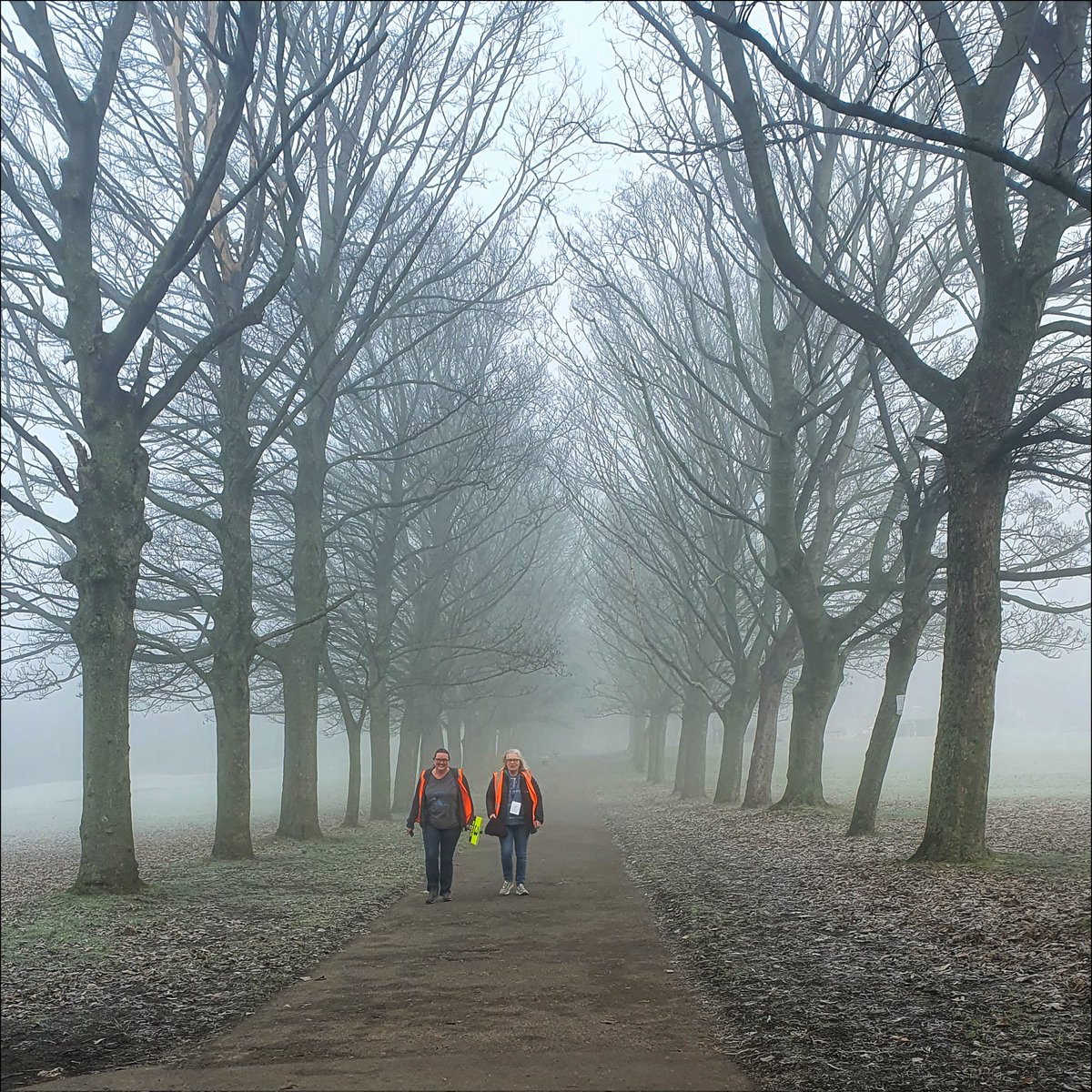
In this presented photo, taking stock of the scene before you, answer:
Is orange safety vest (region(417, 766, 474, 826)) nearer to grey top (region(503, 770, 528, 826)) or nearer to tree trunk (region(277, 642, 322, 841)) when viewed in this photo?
grey top (region(503, 770, 528, 826))

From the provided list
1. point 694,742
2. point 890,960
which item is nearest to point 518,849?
point 890,960

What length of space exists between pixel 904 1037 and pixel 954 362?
16.6 metres

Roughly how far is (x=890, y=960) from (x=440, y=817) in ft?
19.3

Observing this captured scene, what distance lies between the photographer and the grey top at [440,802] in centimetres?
1221

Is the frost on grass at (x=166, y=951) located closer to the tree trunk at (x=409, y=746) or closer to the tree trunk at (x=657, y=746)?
the tree trunk at (x=409, y=746)

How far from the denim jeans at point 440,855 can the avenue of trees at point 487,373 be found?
3137mm

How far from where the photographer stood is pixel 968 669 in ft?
36.0

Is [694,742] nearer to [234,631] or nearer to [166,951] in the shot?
[234,631]

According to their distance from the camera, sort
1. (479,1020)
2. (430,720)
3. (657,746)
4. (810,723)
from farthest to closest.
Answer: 1. (657,746)
2. (430,720)
3. (810,723)
4. (479,1020)

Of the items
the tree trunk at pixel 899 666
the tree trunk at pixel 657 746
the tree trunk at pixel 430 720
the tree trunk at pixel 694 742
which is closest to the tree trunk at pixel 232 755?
the tree trunk at pixel 899 666

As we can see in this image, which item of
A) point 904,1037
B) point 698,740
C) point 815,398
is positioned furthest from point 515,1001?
point 698,740

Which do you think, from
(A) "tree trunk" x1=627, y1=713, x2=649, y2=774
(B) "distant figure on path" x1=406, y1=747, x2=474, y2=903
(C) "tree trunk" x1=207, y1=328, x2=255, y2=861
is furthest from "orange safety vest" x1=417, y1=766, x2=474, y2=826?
(A) "tree trunk" x1=627, y1=713, x2=649, y2=774

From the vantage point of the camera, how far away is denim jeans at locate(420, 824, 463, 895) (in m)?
12.2

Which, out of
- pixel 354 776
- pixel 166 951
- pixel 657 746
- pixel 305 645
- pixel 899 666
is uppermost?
→ pixel 305 645
